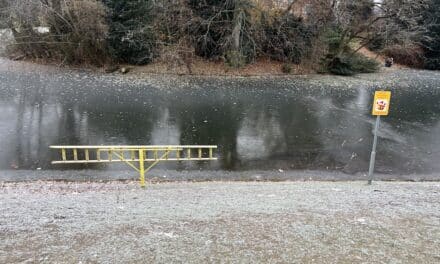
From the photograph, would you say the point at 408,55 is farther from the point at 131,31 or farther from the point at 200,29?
the point at 131,31

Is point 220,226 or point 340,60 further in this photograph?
point 340,60

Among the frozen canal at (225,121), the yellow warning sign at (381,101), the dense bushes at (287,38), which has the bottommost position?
the frozen canal at (225,121)

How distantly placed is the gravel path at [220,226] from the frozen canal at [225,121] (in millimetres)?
2993

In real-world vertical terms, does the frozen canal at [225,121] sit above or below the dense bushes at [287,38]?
below

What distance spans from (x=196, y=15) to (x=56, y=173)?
57.5ft

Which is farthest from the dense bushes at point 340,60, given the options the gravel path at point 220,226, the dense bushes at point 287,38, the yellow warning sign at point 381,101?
the gravel path at point 220,226

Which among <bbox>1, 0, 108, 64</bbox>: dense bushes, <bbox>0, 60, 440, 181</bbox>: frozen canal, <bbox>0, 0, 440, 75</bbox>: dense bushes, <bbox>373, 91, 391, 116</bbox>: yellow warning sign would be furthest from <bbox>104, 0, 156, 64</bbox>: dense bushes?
<bbox>373, 91, 391, 116</bbox>: yellow warning sign

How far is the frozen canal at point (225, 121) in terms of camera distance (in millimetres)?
11719

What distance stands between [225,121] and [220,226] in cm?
963

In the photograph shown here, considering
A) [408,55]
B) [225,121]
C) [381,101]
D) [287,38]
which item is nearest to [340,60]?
[287,38]

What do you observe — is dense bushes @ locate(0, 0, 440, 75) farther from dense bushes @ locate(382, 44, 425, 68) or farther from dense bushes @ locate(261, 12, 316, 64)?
dense bushes @ locate(382, 44, 425, 68)

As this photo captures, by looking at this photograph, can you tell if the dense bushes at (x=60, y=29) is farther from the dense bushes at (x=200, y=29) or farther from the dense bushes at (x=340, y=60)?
the dense bushes at (x=340, y=60)

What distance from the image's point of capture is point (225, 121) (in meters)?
15.5

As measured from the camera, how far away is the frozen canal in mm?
11719
